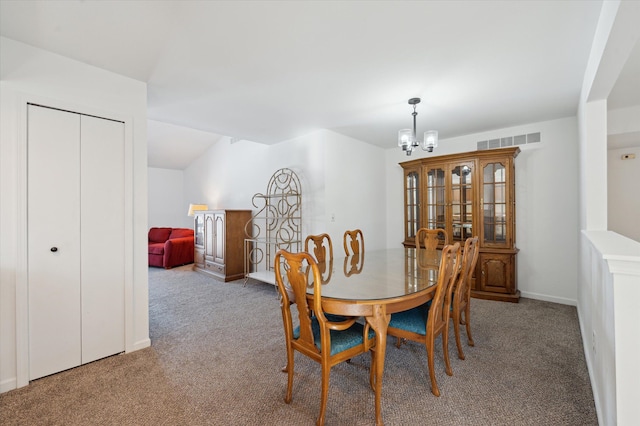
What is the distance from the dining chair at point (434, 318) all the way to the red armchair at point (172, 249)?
5.54 metres

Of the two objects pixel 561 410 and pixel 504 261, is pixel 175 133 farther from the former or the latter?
pixel 561 410

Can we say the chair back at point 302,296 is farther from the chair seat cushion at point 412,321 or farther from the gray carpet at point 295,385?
the chair seat cushion at point 412,321

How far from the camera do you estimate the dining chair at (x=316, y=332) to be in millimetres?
1526

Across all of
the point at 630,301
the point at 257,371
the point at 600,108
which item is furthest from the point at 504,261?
the point at 257,371

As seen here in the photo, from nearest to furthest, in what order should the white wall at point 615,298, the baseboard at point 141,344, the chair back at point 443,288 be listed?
1. the white wall at point 615,298
2. the chair back at point 443,288
3. the baseboard at point 141,344

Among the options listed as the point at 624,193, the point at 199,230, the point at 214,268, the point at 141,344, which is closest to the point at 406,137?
the point at 141,344

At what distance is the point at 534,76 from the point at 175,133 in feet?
21.3

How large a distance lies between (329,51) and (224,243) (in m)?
3.91

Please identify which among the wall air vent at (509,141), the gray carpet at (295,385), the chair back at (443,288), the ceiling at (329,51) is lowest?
the gray carpet at (295,385)

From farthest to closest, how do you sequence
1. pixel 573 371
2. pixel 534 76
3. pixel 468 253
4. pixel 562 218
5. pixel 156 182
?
pixel 156 182
pixel 562 218
pixel 534 76
pixel 468 253
pixel 573 371

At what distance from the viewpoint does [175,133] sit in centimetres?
628

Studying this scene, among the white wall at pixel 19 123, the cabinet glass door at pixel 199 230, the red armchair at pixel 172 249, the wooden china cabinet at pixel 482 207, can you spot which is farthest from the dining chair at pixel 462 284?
the red armchair at pixel 172 249

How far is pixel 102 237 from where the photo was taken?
92.1 inches

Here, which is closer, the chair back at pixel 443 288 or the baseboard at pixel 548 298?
the chair back at pixel 443 288
